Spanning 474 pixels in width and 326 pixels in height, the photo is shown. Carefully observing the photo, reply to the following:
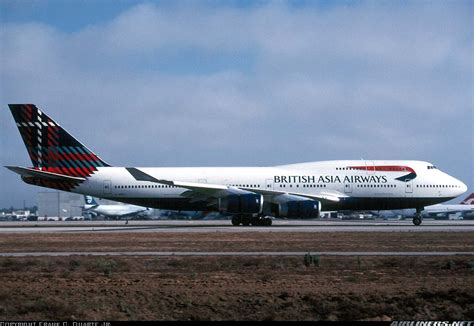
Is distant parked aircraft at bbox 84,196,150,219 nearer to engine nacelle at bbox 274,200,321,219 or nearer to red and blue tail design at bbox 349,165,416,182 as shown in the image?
red and blue tail design at bbox 349,165,416,182

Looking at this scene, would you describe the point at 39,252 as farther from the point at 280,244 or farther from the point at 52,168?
the point at 52,168

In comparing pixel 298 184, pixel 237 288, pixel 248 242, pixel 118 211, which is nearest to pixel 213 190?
pixel 298 184

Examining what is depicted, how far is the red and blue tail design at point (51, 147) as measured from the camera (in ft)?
165

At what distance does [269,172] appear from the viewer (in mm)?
51000

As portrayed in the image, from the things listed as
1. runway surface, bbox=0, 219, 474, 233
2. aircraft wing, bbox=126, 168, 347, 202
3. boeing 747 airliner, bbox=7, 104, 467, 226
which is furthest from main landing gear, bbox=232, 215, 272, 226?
aircraft wing, bbox=126, 168, 347, 202

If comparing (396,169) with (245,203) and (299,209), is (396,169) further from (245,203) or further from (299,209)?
(245,203)

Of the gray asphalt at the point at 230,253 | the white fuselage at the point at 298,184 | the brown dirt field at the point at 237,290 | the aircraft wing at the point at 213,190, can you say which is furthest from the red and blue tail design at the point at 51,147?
the brown dirt field at the point at 237,290

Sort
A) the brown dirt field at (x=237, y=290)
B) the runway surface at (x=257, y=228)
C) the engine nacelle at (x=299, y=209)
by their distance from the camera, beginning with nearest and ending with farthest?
the brown dirt field at (x=237, y=290) < the runway surface at (x=257, y=228) < the engine nacelle at (x=299, y=209)

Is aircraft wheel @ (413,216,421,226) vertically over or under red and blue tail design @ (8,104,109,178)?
under

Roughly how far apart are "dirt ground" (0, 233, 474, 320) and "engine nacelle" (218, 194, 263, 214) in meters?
21.0

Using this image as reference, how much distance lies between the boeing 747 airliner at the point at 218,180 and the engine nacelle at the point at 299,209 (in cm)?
92

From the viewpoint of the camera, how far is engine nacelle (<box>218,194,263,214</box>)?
4719 centimetres

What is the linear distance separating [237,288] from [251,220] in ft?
107

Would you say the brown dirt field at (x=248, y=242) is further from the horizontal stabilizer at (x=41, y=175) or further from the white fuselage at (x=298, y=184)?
the white fuselage at (x=298, y=184)
